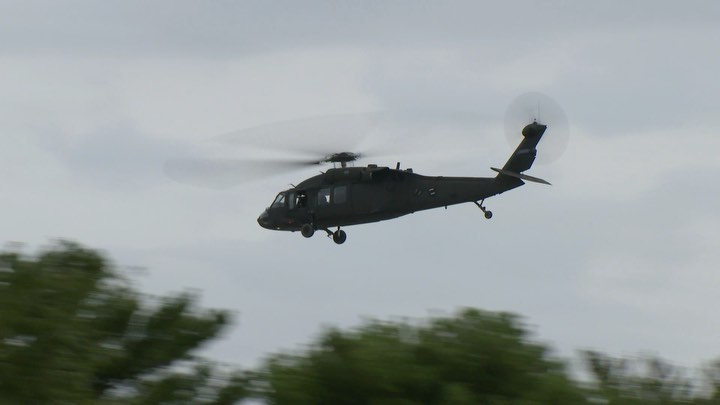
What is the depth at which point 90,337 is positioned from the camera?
20328 millimetres

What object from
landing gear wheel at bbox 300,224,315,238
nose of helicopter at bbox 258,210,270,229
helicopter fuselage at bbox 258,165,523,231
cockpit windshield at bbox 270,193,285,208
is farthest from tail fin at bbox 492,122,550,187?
nose of helicopter at bbox 258,210,270,229

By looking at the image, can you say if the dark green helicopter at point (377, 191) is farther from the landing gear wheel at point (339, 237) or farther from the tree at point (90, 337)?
the tree at point (90, 337)

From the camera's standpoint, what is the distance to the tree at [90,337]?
18.8 m

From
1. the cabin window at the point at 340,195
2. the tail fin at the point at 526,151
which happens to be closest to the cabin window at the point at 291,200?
the cabin window at the point at 340,195

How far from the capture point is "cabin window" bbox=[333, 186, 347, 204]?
39844 millimetres

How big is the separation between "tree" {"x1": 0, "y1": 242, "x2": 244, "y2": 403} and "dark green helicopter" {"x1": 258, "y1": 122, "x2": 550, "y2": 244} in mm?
12109

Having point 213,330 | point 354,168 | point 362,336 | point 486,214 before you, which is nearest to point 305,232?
point 354,168

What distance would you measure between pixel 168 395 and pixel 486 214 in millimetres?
17110

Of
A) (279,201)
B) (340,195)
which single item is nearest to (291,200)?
(279,201)

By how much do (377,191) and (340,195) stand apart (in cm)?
115

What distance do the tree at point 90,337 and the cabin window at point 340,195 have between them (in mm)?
12724

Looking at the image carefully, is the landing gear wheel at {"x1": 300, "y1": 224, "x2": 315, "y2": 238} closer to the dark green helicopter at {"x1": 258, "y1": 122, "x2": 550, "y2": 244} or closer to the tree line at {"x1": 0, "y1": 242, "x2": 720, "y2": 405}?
the dark green helicopter at {"x1": 258, "y1": 122, "x2": 550, "y2": 244}

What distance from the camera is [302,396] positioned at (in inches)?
837

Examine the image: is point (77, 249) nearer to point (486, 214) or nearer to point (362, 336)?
point (362, 336)
